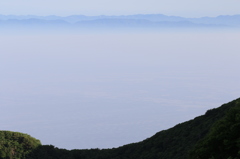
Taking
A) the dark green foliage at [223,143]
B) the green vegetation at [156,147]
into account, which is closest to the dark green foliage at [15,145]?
the green vegetation at [156,147]

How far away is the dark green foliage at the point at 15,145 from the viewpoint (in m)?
46.7

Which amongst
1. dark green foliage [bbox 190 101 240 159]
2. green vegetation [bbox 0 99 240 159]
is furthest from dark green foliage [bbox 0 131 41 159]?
dark green foliage [bbox 190 101 240 159]

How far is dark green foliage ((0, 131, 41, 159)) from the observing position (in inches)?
1837

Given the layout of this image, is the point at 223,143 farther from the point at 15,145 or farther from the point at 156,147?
the point at 15,145

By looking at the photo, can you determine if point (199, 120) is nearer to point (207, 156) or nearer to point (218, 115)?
point (218, 115)

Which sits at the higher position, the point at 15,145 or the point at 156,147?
the point at 15,145

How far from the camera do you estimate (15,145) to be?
157ft

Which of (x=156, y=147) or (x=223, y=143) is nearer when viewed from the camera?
(x=223, y=143)

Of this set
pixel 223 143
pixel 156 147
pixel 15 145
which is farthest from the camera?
pixel 15 145

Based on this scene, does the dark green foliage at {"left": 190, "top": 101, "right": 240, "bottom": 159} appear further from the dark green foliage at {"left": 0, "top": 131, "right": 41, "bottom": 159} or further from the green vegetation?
the dark green foliage at {"left": 0, "top": 131, "right": 41, "bottom": 159}

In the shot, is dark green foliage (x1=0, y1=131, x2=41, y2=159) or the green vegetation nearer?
the green vegetation

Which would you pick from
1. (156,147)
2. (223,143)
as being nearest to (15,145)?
(156,147)

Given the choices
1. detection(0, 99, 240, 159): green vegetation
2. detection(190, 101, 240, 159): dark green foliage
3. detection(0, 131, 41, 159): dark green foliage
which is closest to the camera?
detection(190, 101, 240, 159): dark green foliage

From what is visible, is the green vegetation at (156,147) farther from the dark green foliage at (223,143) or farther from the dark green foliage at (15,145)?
the dark green foliage at (223,143)
